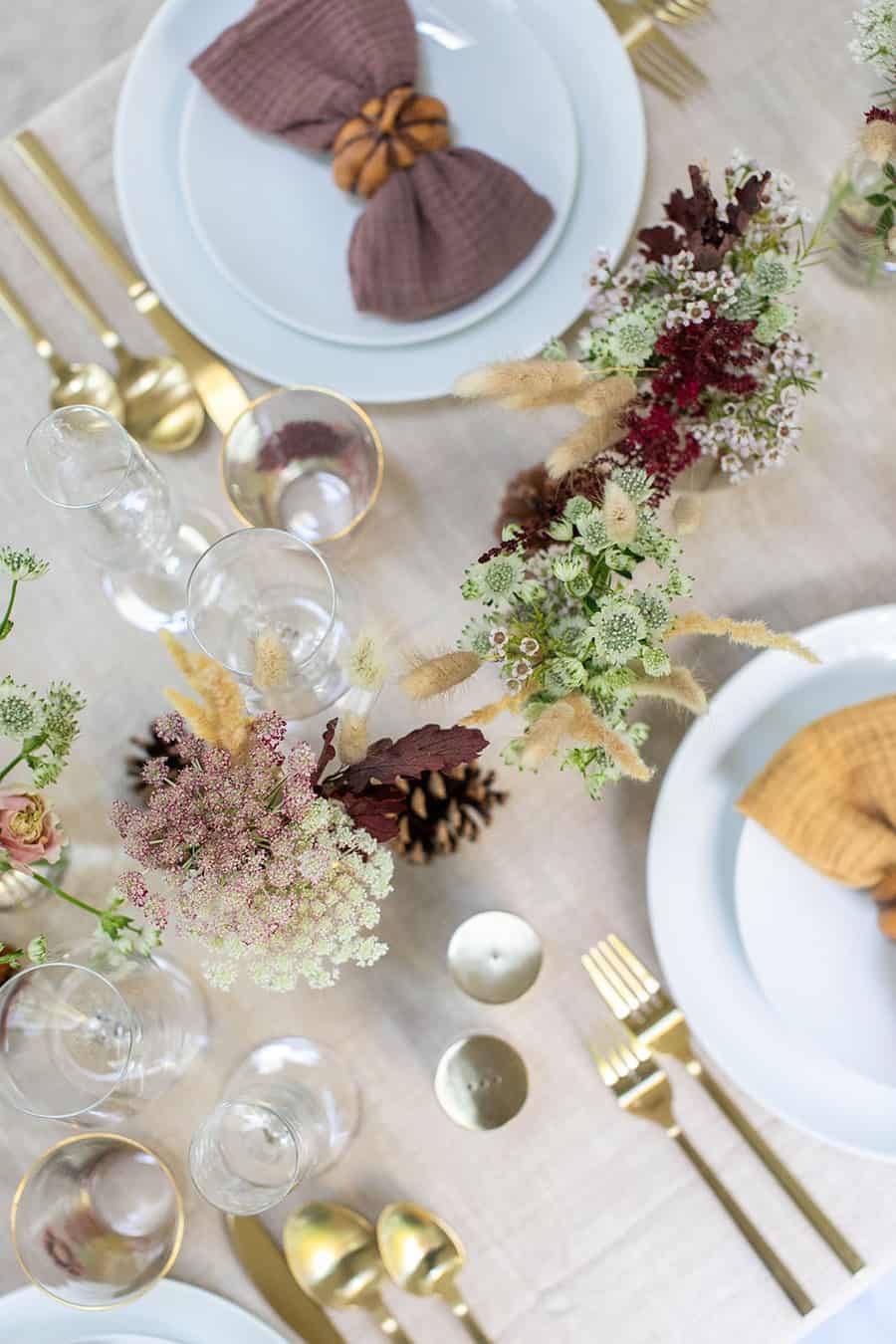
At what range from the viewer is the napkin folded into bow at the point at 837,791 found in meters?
0.83

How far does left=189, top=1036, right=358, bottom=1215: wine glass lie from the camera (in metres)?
0.79

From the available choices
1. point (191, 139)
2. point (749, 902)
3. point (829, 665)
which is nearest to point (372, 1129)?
point (749, 902)

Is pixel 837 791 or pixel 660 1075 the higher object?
pixel 837 791

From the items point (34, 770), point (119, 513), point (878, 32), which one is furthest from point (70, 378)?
point (878, 32)

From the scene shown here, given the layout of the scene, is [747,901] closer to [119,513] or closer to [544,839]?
[544,839]

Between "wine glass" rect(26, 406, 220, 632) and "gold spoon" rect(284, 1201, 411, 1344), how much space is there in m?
0.54

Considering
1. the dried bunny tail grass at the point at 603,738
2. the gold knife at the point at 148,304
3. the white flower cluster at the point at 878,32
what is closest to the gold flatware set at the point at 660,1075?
the dried bunny tail grass at the point at 603,738

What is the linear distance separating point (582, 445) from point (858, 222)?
43 centimetres

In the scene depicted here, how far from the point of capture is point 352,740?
723 mm

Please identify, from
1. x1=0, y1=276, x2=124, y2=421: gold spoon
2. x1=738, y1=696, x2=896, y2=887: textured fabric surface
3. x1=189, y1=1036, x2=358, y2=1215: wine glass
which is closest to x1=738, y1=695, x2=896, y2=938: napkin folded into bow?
x1=738, y1=696, x2=896, y2=887: textured fabric surface

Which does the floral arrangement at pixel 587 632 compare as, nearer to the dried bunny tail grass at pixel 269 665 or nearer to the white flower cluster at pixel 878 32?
the dried bunny tail grass at pixel 269 665

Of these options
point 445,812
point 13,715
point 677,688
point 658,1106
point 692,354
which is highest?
point 13,715

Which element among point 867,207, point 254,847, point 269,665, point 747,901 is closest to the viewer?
point 254,847

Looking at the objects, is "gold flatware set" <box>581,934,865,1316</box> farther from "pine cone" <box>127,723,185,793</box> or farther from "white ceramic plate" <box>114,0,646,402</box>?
"white ceramic plate" <box>114,0,646,402</box>
